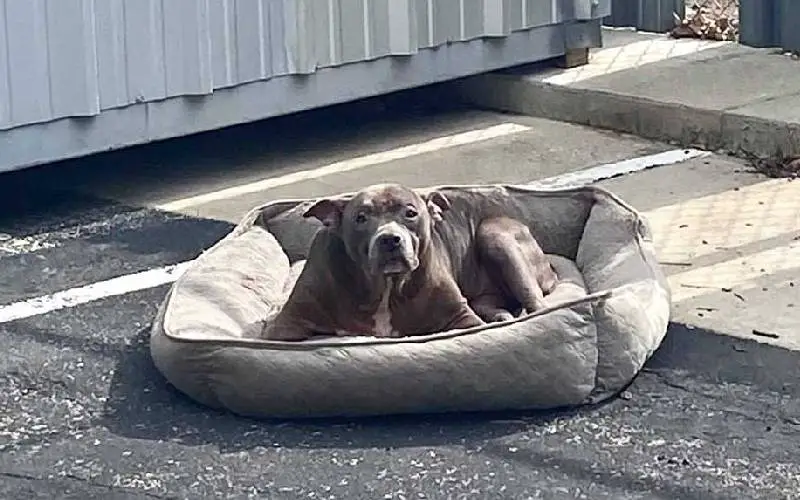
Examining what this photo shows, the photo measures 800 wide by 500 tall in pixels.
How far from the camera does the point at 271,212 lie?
272 inches

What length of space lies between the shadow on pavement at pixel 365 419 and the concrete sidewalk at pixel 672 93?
2812mm

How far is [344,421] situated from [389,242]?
552mm

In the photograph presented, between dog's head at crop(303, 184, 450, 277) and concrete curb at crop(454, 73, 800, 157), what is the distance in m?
3.18

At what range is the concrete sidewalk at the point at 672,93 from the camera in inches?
347

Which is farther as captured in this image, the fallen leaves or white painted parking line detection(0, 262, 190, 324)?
the fallen leaves

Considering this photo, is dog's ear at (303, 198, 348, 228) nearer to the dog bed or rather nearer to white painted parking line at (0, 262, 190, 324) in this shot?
the dog bed

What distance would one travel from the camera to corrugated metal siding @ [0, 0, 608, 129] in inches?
307

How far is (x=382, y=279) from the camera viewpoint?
19.0 ft

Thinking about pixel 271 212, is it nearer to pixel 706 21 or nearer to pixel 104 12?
pixel 104 12

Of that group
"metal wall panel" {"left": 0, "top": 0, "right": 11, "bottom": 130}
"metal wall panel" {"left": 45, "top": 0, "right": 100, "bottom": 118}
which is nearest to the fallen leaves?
"metal wall panel" {"left": 45, "top": 0, "right": 100, "bottom": 118}

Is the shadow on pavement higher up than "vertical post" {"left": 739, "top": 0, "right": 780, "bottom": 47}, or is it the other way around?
"vertical post" {"left": 739, "top": 0, "right": 780, "bottom": 47}

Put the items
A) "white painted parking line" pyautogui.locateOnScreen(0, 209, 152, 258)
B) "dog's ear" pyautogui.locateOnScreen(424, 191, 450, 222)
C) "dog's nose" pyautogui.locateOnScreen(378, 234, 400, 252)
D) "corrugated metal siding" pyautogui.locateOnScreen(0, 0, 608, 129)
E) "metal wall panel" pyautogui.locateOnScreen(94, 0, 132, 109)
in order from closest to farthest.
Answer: "dog's nose" pyautogui.locateOnScreen(378, 234, 400, 252) → "dog's ear" pyautogui.locateOnScreen(424, 191, 450, 222) → "white painted parking line" pyautogui.locateOnScreen(0, 209, 152, 258) → "corrugated metal siding" pyautogui.locateOnScreen(0, 0, 608, 129) → "metal wall panel" pyautogui.locateOnScreen(94, 0, 132, 109)

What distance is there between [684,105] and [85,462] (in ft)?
15.3

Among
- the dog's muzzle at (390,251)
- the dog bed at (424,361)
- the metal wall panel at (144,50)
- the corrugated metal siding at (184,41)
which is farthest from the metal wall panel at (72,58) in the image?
the dog's muzzle at (390,251)
